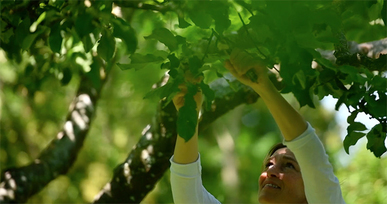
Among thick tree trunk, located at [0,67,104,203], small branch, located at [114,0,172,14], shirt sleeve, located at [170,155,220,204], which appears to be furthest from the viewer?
thick tree trunk, located at [0,67,104,203]

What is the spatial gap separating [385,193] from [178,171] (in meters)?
4.07

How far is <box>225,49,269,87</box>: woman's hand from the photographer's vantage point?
1573 millimetres

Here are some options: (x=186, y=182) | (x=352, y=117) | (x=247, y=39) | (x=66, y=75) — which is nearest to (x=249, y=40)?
(x=247, y=39)

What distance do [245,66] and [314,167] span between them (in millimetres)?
405

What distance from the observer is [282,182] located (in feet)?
7.34

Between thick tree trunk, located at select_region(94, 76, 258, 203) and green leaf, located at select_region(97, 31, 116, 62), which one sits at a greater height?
green leaf, located at select_region(97, 31, 116, 62)

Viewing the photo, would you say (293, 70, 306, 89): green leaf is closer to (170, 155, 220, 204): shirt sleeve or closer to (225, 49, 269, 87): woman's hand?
(225, 49, 269, 87): woman's hand

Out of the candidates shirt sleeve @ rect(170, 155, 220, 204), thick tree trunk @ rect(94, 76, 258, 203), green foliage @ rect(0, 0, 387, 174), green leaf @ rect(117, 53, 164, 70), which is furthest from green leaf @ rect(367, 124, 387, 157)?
thick tree trunk @ rect(94, 76, 258, 203)

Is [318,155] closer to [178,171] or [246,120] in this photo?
[178,171]

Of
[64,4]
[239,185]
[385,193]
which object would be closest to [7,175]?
[64,4]

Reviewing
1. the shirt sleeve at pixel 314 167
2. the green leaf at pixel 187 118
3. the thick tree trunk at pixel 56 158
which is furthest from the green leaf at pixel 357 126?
the thick tree trunk at pixel 56 158

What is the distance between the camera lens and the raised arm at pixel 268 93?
1592mm

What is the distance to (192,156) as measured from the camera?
217 centimetres

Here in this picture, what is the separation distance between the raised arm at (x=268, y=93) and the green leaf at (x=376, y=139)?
8.3 inches
